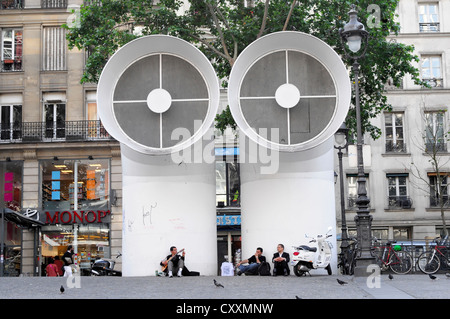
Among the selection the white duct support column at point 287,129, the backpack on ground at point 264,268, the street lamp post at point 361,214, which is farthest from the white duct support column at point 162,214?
the street lamp post at point 361,214

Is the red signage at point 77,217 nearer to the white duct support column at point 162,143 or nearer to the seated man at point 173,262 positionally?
the white duct support column at point 162,143

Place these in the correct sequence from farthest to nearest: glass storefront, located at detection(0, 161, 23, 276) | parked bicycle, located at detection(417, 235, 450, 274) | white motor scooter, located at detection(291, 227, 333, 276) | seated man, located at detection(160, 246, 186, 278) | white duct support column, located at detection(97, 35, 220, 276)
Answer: glass storefront, located at detection(0, 161, 23, 276) < parked bicycle, located at detection(417, 235, 450, 274) < white duct support column, located at detection(97, 35, 220, 276) < seated man, located at detection(160, 246, 186, 278) < white motor scooter, located at detection(291, 227, 333, 276)

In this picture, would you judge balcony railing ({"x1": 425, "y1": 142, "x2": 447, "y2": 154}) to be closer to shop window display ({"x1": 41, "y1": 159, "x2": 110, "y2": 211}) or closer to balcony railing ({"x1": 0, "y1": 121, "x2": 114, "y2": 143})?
balcony railing ({"x1": 0, "y1": 121, "x2": 114, "y2": 143})

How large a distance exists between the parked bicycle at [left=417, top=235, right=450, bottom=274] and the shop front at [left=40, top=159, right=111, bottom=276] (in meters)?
18.9

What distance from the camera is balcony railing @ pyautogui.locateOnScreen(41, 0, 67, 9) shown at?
1505 inches

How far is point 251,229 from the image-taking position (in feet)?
66.2

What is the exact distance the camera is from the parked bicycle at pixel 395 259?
20812 mm

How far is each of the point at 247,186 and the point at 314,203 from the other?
1981mm

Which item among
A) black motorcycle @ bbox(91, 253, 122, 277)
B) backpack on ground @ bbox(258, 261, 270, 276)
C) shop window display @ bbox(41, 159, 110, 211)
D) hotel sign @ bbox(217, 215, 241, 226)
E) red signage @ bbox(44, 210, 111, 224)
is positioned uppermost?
shop window display @ bbox(41, 159, 110, 211)

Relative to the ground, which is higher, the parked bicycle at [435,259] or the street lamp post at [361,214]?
the street lamp post at [361,214]

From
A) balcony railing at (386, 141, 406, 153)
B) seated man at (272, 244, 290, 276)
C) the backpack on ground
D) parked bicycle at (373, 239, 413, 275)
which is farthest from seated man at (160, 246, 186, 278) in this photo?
balcony railing at (386, 141, 406, 153)

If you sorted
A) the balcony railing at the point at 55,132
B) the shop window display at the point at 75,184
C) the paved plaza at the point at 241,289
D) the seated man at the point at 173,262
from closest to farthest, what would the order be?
the paved plaza at the point at 241,289
the seated man at the point at 173,262
the shop window display at the point at 75,184
the balcony railing at the point at 55,132

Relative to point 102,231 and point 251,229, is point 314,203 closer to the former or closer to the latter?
point 251,229

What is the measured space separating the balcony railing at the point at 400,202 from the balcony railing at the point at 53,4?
21426mm
